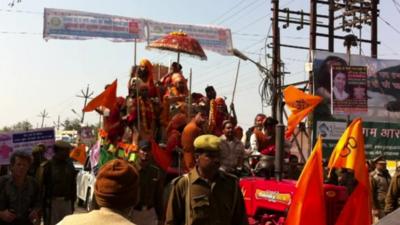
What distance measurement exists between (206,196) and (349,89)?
1675 cm

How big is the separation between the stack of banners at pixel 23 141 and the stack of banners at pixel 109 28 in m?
13.3

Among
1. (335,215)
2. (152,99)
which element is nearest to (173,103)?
(152,99)

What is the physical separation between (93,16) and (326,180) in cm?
1877

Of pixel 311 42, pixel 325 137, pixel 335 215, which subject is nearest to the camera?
pixel 335 215

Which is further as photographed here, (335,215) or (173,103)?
(173,103)

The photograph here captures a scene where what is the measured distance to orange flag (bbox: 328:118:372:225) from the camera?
6.73 metres

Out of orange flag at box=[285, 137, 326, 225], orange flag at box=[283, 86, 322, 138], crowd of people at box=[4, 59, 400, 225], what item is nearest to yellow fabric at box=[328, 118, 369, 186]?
crowd of people at box=[4, 59, 400, 225]

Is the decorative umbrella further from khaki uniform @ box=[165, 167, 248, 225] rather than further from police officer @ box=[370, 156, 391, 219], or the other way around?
khaki uniform @ box=[165, 167, 248, 225]

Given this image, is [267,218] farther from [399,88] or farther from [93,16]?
[93,16]

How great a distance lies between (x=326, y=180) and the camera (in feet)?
25.3

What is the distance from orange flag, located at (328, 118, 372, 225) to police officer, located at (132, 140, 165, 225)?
229cm

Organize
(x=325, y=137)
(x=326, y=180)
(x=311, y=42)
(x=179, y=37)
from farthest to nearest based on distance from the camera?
1. (x=311, y=42)
2. (x=325, y=137)
3. (x=179, y=37)
4. (x=326, y=180)

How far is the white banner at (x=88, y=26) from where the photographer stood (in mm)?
24094

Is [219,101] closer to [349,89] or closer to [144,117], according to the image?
[144,117]
